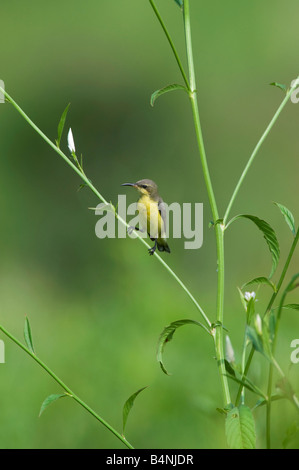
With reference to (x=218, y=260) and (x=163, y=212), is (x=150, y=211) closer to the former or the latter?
(x=163, y=212)

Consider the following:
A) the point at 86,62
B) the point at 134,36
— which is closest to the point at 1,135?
the point at 86,62

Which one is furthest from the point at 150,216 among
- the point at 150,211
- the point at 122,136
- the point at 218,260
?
the point at 122,136

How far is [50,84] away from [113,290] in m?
2.31

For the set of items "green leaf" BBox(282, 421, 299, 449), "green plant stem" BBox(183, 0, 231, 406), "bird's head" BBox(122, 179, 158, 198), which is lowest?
"green leaf" BBox(282, 421, 299, 449)

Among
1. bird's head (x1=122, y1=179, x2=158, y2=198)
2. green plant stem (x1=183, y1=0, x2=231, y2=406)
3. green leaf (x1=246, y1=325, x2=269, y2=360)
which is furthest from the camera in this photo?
bird's head (x1=122, y1=179, x2=158, y2=198)

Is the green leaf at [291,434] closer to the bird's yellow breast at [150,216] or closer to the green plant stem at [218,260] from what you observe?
the green plant stem at [218,260]

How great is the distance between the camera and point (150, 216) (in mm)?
1936

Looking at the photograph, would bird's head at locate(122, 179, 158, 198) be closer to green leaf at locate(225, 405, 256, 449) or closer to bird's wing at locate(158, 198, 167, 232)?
bird's wing at locate(158, 198, 167, 232)

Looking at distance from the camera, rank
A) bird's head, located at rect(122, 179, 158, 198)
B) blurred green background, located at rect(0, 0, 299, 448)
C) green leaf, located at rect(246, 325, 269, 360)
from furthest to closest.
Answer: blurred green background, located at rect(0, 0, 299, 448) → bird's head, located at rect(122, 179, 158, 198) → green leaf, located at rect(246, 325, 269, 360)

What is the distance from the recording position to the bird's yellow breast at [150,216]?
1.92 meters

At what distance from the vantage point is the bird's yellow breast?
6.30 feet

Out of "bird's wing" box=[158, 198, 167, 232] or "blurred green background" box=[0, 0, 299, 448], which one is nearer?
"bird's wing" box=[158, 198, 167, 232]

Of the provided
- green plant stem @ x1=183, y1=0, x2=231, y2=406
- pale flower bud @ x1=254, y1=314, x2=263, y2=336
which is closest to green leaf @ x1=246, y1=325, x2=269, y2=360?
pale flower bud @ x1=254, y1=314, x2=263, y2=336
